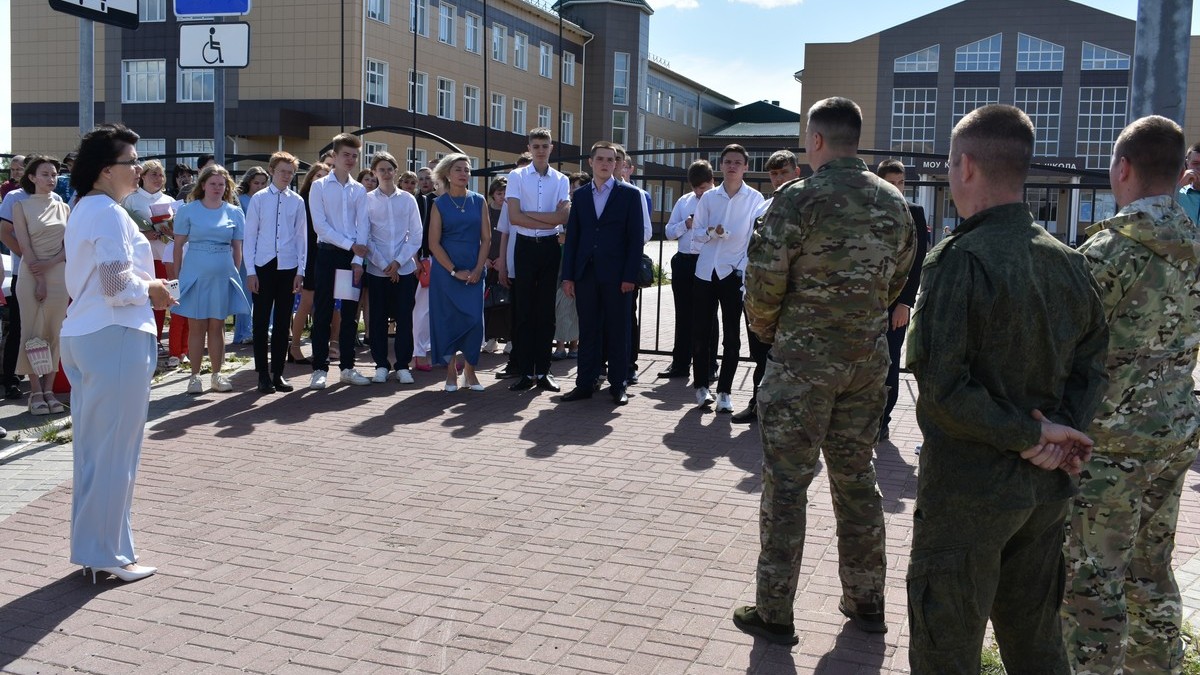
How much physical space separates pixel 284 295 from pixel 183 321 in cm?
199

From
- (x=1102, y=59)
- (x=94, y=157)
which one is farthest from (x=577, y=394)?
(x=1102, y=59)

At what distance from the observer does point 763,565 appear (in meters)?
4.39

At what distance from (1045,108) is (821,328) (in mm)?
61770

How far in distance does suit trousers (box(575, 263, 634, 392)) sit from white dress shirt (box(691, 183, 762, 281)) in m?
0.77

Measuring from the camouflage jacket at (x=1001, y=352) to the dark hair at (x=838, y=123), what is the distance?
4.34 ft

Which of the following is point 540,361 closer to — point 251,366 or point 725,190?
point 725,190

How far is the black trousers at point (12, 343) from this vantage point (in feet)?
31.5

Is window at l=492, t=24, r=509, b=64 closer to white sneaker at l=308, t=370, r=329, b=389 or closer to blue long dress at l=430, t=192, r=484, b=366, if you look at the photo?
blue long dress at l=430, t=192, r=484, b=366

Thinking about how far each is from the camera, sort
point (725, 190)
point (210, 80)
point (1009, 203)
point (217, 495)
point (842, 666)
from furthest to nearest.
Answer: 1. point (210, 80)
2. point (725, 190)
3. point (217, 495)
4. point (842, 666)
5. point (1009, 203)

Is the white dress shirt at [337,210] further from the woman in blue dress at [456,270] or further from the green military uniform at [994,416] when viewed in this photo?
the green military uniform at [994,416]

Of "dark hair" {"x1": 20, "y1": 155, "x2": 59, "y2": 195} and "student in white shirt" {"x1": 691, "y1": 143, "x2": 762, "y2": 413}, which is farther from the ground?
"dark hair" {"x1": 20, "y1": 155, "x2": 59, "y2": 195}

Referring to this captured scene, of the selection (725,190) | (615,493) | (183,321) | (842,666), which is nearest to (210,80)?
(183,321)

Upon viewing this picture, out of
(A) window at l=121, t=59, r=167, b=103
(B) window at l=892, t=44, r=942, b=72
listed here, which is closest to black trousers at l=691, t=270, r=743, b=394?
(A) window at l=121, t=59, r=167, b=103

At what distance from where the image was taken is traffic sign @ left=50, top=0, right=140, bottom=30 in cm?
765
